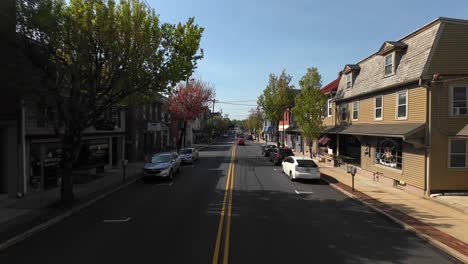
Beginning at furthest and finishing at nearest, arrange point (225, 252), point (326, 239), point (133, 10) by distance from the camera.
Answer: point (133, 10)
point (326, 239)
point (225, 252)

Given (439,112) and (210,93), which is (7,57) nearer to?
(439,112)

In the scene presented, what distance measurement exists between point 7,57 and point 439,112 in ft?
57.1

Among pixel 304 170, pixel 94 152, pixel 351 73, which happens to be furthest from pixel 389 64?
pixel 94 152

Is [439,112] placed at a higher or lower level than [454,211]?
higher

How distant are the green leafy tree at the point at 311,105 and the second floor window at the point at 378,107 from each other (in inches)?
350

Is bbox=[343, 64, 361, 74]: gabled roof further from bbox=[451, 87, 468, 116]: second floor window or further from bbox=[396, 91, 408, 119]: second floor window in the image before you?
bbox=[451, 87, 468, 116]: second floor window

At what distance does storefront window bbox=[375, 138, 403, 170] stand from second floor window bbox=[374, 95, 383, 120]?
139cm

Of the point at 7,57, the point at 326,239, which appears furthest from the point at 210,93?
the point at 326,239

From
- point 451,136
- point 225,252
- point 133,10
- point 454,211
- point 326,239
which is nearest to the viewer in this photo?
point 225,252

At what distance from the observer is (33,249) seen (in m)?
8.54

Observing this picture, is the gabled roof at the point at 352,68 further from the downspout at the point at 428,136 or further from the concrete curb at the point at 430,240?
the concrete curb at the point at 430,240

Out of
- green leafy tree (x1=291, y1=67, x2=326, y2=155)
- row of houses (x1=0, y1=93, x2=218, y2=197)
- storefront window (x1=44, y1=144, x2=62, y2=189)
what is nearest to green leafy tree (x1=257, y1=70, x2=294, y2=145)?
green leafy tree (x1=291, y1=67, x2=326, y2=155)

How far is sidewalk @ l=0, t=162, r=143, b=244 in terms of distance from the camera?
34.3 ft

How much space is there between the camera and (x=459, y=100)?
15328 mm
